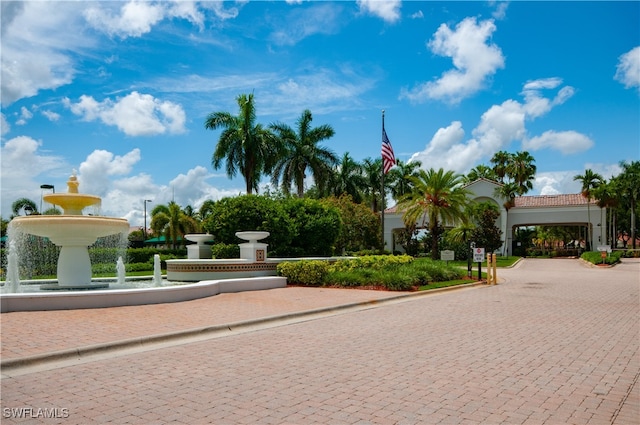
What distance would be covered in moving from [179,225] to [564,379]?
4859cm

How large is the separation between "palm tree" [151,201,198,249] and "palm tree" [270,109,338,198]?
1821 cm

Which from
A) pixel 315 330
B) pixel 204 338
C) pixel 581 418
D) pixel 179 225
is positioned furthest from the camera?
pixel 179 225

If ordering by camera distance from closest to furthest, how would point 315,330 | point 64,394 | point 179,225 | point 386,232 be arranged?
point 64,394
point 315,330
point 179,225
point 386,232

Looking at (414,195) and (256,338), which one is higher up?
(414,195)

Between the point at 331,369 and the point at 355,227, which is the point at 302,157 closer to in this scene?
the point at 355,227

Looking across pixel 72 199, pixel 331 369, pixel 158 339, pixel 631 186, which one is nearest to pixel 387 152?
pixel 72 199

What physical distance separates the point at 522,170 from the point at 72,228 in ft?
193

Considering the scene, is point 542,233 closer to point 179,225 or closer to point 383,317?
point 179,225

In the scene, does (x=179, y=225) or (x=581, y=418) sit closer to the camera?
(x=581, y=418)

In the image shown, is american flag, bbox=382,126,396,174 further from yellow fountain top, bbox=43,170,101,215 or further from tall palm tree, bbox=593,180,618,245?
tall palm tree, bbox=593,180,618,245

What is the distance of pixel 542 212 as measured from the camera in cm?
5269

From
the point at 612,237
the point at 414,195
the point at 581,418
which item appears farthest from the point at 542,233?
the point at 581,418

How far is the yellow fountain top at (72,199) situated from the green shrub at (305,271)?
7237 mm

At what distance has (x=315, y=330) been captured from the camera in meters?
9.98
